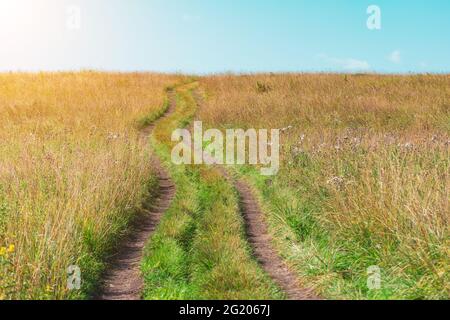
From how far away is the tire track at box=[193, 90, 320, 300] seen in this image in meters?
6.24

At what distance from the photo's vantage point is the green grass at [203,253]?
6.03 m

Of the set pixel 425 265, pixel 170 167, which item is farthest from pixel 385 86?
pixel 425 265

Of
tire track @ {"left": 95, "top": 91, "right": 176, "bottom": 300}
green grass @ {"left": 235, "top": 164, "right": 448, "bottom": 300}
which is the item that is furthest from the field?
tire track @ {"left": 95, "top": 91, "right": 176, "bottom": 300}

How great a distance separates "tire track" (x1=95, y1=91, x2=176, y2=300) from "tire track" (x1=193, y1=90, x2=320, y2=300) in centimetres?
143

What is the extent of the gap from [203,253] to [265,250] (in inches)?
38.7

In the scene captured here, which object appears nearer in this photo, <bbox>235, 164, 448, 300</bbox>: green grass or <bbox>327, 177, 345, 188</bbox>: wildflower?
<bbox>235, 164, 448, 300</bbox>: green grass

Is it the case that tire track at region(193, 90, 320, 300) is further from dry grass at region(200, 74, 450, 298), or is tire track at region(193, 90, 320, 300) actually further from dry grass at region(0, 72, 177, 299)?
dry grass at region(0, 72, 177, 299)

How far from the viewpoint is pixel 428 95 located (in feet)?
71.2

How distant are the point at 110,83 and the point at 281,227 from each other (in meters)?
21.8

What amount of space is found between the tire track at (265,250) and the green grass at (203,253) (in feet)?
0.58

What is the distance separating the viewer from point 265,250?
7.62 m

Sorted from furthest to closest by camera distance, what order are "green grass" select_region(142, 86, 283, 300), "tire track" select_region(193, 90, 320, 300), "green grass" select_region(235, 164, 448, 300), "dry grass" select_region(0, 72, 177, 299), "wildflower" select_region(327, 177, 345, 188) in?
"wildflower" select_region(327, 177, 345, 188), "tire track" select_region(193, 90, 320, 300), "green grass" select_region(142, 86, 283, 300), "dry grass" select_region(0, 72, 177, 299), "green grass" select_region(235, 164, 448, 300)

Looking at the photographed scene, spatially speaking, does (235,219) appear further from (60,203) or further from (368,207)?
(60,203)

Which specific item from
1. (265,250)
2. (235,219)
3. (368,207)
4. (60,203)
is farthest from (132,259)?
(368,207)
